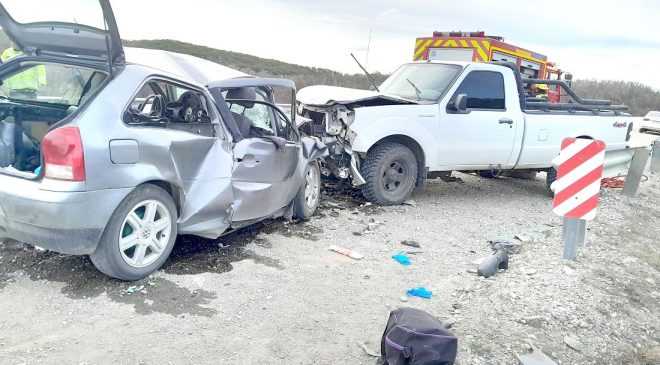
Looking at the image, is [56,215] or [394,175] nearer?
[56,215]

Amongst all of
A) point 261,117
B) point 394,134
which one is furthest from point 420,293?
point 394,134

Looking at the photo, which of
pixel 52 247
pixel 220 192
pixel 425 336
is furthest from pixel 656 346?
pixel 52 247

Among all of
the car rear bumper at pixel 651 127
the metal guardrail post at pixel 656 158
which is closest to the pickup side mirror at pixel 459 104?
the metal guardrail post at pixel 656 158

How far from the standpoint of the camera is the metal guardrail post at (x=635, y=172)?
8867 mm

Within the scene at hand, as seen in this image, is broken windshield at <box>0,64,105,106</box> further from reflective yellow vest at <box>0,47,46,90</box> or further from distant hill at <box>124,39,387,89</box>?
distant hill at <box>124,39,387,89</box>

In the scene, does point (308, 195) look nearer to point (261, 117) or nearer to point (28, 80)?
point (261, 117)

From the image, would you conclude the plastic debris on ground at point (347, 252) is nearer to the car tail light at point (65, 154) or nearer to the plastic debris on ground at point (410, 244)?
the plastic debris on ground at point (410, 244)

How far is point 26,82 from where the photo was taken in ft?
14.8

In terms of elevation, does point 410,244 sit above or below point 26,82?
below

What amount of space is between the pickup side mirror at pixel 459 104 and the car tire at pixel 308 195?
2.21m

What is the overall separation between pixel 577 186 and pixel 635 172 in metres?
5.16

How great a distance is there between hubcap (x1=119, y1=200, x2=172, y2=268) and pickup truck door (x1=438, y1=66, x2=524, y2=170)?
4347mm

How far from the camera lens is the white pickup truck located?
275 inches

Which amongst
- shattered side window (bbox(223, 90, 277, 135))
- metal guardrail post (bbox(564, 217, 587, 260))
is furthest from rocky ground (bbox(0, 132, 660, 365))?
shattered side window (bbox(223, 90, 277, 135))
